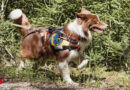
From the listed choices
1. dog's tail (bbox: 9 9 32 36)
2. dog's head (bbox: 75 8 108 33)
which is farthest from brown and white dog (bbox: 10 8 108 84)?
dog's tail (bbox: 9 9 32 36)

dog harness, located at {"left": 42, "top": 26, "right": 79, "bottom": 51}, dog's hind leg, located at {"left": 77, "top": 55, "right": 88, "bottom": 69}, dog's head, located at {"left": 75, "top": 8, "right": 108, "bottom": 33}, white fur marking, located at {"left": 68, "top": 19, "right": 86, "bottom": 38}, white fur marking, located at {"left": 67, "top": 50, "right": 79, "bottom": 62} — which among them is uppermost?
dog's head, located at {"left": 75, "top": 8, "right": 108, "bottom": 33}

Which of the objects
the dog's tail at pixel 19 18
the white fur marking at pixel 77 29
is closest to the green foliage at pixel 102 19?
the dog's tail at pixel 19 18

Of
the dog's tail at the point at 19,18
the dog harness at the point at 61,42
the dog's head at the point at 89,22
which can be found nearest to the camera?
the dog harness at the point at 61,42

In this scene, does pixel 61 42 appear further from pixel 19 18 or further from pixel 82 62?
pixel 19 18

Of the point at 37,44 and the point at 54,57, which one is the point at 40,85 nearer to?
the point at 54,57

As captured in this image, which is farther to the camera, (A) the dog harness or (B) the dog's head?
(B) the dog's head

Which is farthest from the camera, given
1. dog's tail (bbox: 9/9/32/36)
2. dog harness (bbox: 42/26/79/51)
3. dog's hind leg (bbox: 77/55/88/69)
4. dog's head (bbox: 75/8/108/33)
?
dog's tail (bbox: 9/9/32/36)

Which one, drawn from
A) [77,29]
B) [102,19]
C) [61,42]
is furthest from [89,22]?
[102,19]

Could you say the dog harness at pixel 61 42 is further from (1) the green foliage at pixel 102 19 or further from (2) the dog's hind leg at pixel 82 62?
(1) the green foliage at pixel 102 19

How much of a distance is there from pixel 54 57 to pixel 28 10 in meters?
2.68

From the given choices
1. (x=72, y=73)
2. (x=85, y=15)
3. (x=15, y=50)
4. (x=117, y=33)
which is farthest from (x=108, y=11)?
(x=15, y=50)

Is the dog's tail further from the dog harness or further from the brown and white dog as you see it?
the dog harness

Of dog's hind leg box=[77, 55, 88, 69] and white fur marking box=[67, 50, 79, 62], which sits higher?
white fur marking box=[67, 50, 79, 62]

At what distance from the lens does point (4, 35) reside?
5082 millimetres
